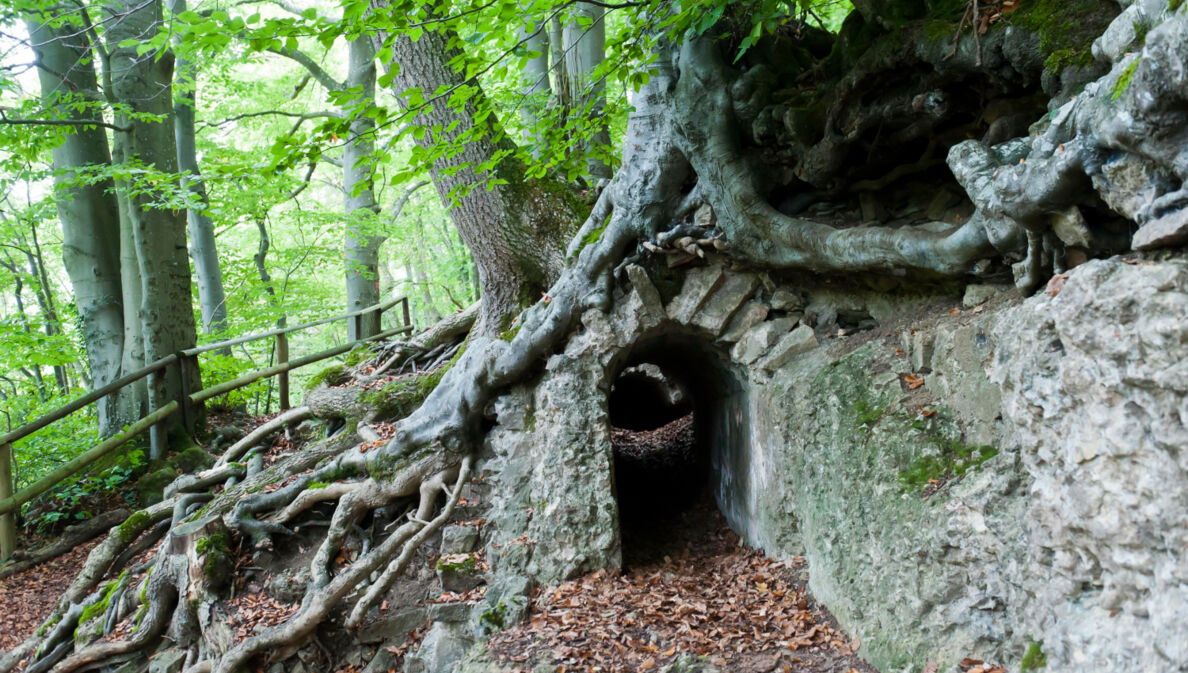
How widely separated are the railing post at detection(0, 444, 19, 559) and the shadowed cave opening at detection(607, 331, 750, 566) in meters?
5.89

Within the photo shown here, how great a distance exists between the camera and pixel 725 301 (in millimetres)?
5734

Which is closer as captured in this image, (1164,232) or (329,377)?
(1164,232)

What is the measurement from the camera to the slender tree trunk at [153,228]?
28.7 feet

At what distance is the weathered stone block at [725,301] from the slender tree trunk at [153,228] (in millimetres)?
6735

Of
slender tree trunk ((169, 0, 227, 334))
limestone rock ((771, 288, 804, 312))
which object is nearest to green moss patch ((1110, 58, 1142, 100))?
limestone rock ((771, 288, 804, 312))

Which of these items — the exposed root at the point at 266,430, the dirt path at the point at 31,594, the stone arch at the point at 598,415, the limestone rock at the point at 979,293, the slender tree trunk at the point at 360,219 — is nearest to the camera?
the limestone rock at the point at 979,293

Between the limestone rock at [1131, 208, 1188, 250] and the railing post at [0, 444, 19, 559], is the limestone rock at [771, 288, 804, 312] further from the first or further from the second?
the railing post at [0, 444, 19, 559]

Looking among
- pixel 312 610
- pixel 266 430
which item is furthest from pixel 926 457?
pixel 266 430

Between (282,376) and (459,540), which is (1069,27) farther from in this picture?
(282,376)

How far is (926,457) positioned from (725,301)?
2.11m

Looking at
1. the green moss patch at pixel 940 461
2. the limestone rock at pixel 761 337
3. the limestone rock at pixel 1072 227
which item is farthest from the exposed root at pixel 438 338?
the limestone rock at pixel 1072 227

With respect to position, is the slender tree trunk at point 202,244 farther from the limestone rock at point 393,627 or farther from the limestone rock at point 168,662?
the limestone rock at point 393,627

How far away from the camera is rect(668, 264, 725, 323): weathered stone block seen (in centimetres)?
577

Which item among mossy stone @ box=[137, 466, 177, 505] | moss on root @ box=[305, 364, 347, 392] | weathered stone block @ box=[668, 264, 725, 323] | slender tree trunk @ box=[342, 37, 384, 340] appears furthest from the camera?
slender tree trunk @ box=[342, 37, 384, 340]
